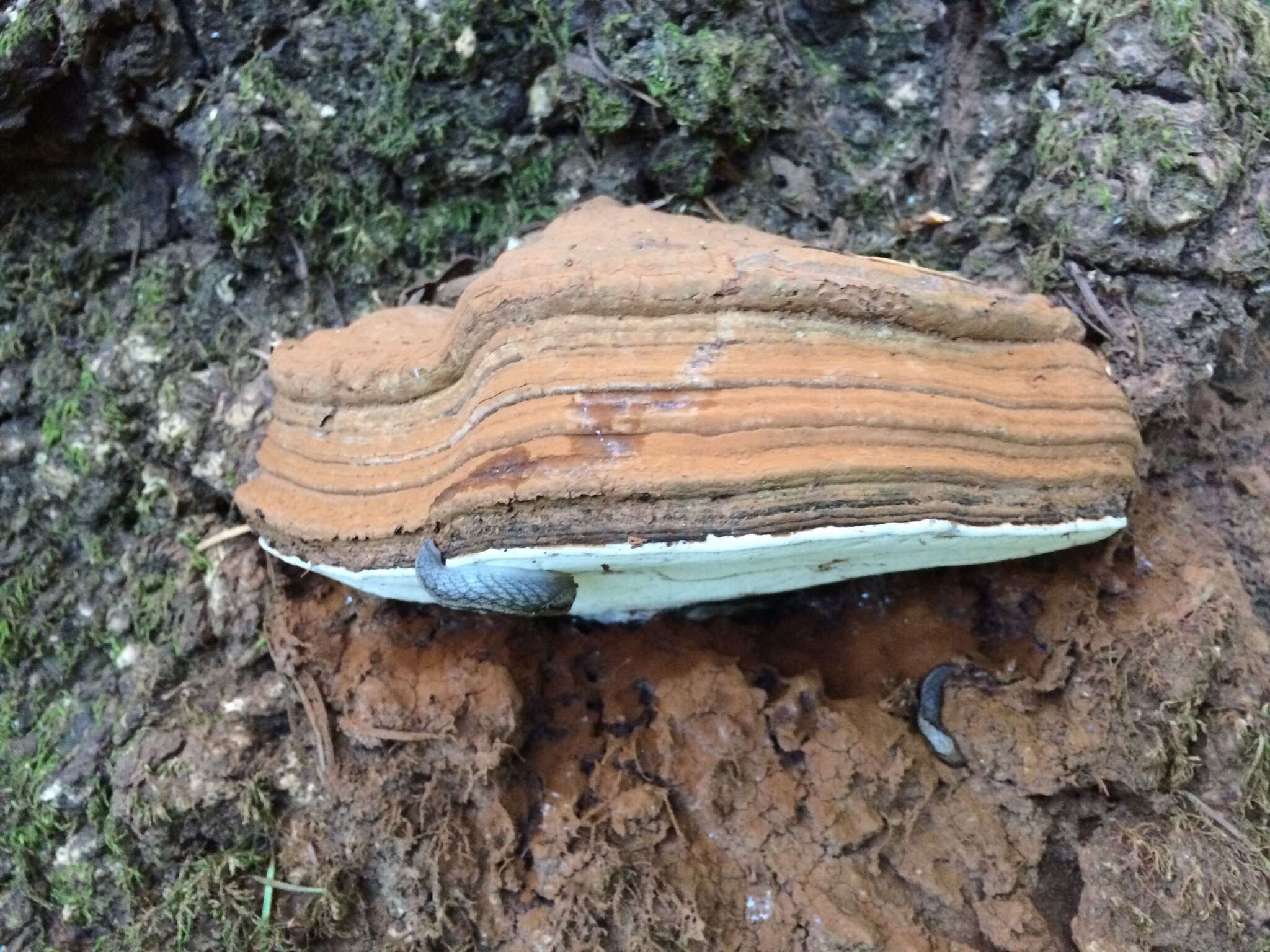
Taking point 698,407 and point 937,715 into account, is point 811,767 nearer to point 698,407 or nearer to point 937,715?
point 937,715

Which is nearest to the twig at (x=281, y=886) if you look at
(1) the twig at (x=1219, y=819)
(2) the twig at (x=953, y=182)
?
(1) the twig at (x=1219, y=819)

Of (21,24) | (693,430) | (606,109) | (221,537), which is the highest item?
(21,24)

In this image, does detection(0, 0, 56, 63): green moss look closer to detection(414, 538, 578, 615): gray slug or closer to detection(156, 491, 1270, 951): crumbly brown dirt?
detection(156, 491, 1270, 951): crumbly brown dirt

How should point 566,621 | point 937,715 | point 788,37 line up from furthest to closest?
point 788,37 → point 566,621 → point 937,715

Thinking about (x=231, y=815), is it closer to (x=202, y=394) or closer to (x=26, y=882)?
(x=26, y=882)

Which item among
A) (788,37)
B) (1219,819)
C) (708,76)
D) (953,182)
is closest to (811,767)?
(1219,819)

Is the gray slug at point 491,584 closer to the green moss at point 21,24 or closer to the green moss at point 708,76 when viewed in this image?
the green moss at point 708,76
